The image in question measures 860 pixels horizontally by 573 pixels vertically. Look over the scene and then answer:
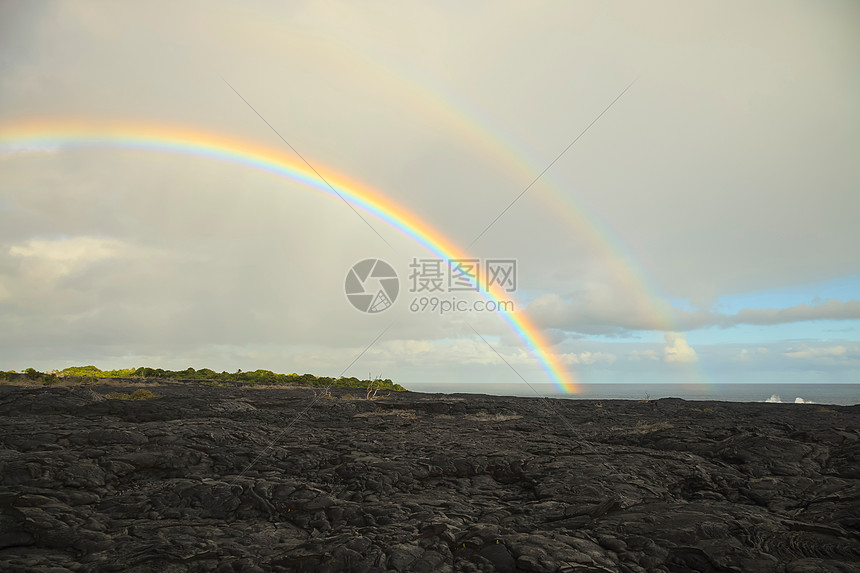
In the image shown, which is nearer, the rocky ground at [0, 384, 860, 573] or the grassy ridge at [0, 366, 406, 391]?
the rocky ground at [0, 384, 860, 573]

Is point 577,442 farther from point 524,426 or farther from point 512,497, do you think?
point 512,497

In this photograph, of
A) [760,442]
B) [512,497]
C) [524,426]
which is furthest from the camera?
[524,426]

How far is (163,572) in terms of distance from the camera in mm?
7555

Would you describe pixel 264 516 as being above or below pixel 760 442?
below

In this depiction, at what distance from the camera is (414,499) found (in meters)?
11.5

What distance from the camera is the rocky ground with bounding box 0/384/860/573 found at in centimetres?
806

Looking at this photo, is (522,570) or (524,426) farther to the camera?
(524,426)

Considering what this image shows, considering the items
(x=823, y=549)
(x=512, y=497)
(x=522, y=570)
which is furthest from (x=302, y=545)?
(x=823, y=549)

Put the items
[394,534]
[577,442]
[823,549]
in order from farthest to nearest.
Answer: [577,442], [394,534], [823,549]

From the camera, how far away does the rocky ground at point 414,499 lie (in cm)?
806

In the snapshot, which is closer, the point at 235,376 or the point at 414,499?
the point at 414,499

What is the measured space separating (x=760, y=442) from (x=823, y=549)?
29.2 ft

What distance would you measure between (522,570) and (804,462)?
12539 millimetres

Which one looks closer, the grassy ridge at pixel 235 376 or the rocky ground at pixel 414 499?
the rocky ground at pixel 414 499
